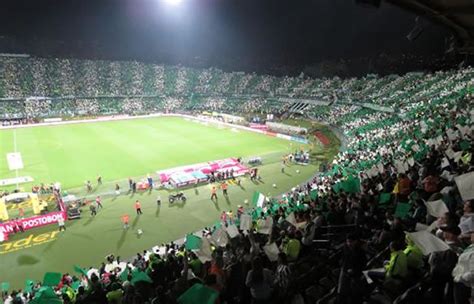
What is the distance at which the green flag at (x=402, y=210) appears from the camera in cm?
959

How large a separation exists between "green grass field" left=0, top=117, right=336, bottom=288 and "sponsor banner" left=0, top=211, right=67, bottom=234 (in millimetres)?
579

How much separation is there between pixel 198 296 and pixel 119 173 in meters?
32.8

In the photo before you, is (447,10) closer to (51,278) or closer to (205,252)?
(205,252)

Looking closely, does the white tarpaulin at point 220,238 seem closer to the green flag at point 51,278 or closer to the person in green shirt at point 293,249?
the person in green shirt at point 293,249

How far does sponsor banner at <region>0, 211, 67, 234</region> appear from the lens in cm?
2358

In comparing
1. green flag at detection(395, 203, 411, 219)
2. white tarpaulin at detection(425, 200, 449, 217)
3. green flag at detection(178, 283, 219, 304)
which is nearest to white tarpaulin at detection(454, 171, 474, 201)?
white tarpaulin at detection(425, 200, 449, 217)

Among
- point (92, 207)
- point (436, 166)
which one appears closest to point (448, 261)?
point (436, 166)

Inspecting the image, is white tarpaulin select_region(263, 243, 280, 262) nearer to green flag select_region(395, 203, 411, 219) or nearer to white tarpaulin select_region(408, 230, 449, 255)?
white tarpaulin select_region(408, 230, 449, 255)

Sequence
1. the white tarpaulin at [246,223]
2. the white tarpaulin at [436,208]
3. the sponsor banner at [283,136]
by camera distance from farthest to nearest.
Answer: the sponsor banner at [283,136] < the white tarpaulin at [246,223] < the white tarpaulin at [436,208]

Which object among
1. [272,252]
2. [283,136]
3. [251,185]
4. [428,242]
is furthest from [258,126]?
[428,242]

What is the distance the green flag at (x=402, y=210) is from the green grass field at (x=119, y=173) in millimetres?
16530

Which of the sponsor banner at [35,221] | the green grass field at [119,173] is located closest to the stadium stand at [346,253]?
the green grass field at [119,173]

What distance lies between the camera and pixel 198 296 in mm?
6648

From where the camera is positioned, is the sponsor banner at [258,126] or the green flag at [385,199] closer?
the green flag at [385,199]
